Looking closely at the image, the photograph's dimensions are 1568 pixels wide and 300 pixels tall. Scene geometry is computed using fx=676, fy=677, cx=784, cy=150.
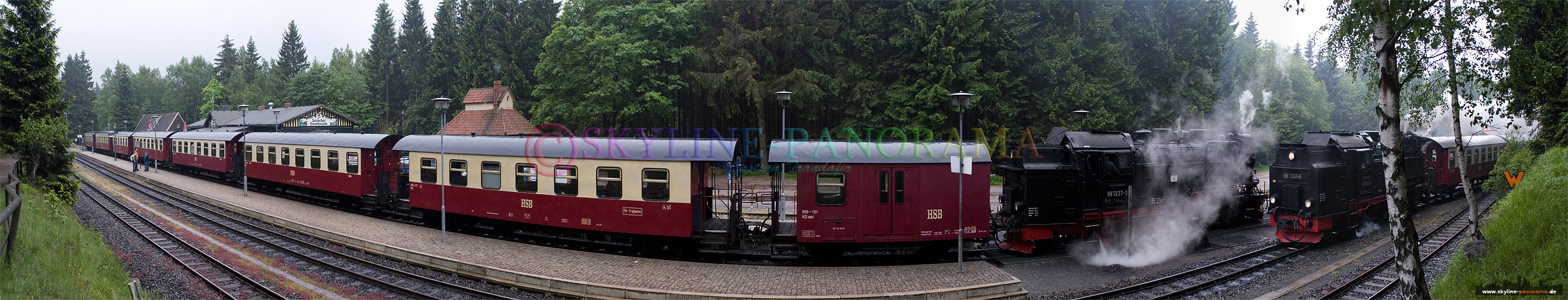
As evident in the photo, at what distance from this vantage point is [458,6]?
6284cm

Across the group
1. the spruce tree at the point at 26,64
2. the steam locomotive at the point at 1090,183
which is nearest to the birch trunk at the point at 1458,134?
the steam locomotive at the point at 1090,183

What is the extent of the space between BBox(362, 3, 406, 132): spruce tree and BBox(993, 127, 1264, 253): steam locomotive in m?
67.7

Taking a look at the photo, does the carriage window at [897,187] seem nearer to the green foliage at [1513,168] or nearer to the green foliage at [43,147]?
the green foliage at [1513,168]

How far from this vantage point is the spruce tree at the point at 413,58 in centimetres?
5897

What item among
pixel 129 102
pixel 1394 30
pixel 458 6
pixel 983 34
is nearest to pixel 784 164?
pixel 1394 30

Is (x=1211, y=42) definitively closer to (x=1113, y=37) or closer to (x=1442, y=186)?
(x=1113, y=37)

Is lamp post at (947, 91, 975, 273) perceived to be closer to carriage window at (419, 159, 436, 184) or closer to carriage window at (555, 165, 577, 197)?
carriage window at (555, 165, 577, 197)

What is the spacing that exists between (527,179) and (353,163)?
333 inches

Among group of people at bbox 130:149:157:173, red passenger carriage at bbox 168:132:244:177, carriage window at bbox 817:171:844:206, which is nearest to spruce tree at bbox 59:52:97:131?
group of people at bbox 130:149:157:173

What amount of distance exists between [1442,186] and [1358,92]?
187 ft

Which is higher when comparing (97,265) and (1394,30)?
(1394,30)

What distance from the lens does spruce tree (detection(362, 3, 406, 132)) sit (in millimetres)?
68125

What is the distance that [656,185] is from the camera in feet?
43.0

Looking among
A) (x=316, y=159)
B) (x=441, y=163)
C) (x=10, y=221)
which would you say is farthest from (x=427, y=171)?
(x=10, y=221)
